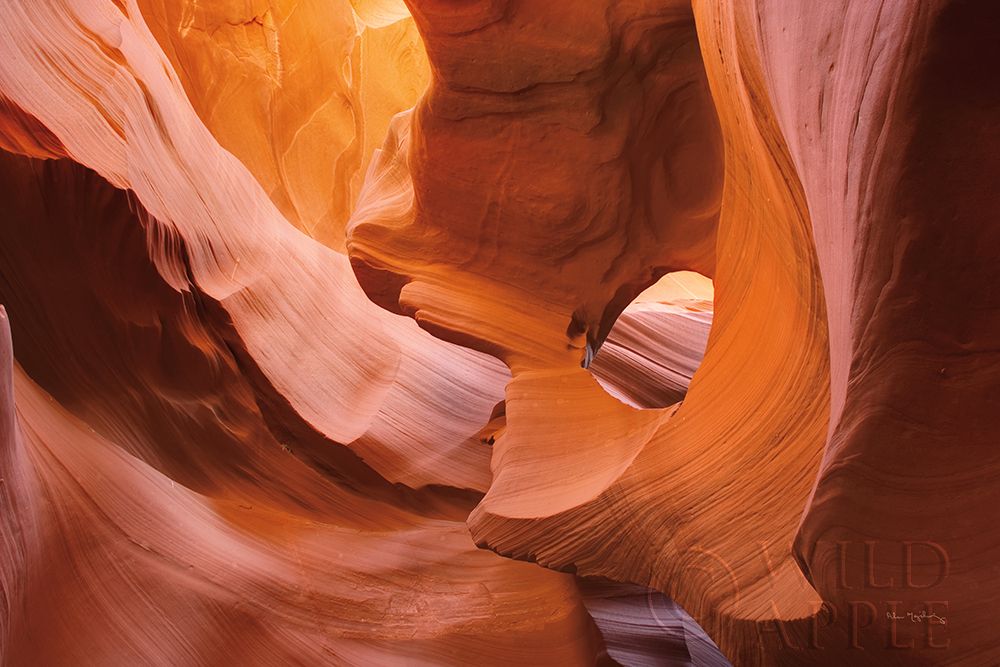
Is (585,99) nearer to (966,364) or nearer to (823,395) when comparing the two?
(823,395)

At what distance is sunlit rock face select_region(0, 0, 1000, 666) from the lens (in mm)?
1456

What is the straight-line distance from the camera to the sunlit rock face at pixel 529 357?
1.46 meters

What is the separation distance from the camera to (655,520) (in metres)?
2.26

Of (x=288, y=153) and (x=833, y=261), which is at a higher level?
(x=833, y=261)

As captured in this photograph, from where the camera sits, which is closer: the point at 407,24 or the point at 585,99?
the point at 585,99

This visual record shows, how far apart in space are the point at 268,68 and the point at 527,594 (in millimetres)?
3171

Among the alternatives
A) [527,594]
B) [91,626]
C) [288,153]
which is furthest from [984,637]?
[288,153]
